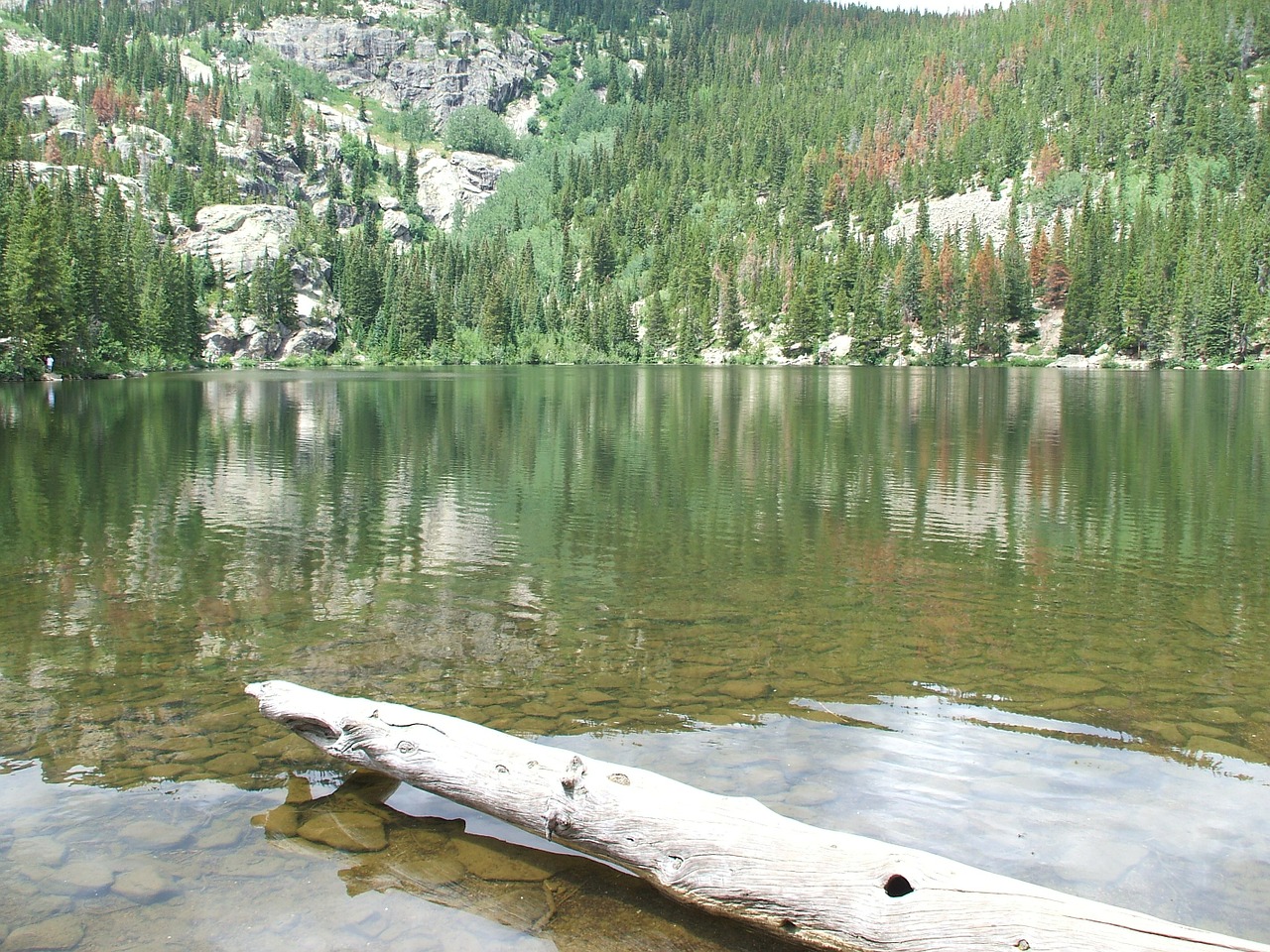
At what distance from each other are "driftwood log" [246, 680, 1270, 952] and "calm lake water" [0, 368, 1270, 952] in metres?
0.41

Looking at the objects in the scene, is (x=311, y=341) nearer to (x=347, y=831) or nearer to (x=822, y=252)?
(x=822, y=252)

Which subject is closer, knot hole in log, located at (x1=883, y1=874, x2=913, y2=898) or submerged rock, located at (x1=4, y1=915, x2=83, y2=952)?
knot hole in log, located at (x1=883, y1=874, x2=913, y2=898)

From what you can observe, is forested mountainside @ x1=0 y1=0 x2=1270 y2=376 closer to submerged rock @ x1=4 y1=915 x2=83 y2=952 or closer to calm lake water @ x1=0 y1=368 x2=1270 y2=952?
calm lake water @ x1=0 y1=368 x2=1270 y2=952

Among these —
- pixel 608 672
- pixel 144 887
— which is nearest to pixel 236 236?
pixel 608 672

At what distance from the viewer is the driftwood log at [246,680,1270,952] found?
14.8ft

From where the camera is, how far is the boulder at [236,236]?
511 ft

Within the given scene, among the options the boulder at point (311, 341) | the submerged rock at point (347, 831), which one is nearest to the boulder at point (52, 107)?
the boulder at point (311, 341)

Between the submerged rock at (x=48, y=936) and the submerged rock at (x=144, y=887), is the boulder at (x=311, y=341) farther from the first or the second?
the submerged rock at (x=48, y=936)

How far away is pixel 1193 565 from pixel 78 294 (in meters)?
90.3

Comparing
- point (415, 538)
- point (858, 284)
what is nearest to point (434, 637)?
point (415, 538)

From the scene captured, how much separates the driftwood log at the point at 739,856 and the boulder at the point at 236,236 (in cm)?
16594

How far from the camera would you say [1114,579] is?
1445 cm

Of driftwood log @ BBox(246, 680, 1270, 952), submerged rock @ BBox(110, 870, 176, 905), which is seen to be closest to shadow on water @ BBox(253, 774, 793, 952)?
driftwood log @ BBox(246, 680, 1270, 952)

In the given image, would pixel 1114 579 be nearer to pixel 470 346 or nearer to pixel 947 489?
pixel 947 489
